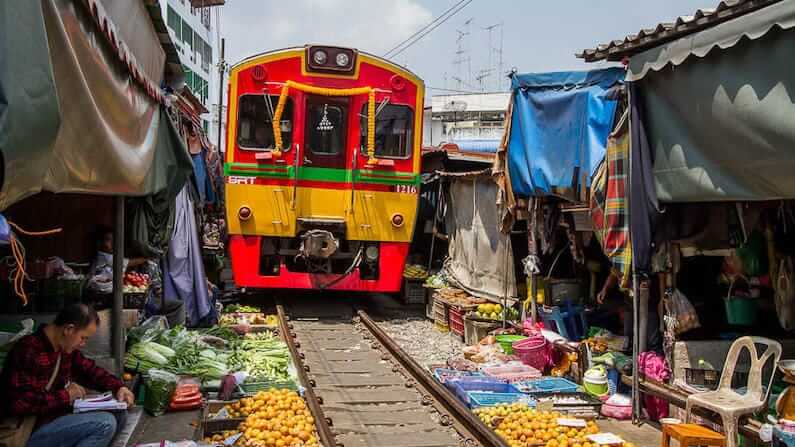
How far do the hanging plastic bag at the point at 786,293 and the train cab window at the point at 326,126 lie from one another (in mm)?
6761

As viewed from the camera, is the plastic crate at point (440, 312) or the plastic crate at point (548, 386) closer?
the plastic crate at point (548, 386)

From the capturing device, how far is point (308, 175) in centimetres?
1095

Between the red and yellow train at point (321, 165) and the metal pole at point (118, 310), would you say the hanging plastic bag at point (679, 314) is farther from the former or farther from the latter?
the red and yellow train at point (321, 165)

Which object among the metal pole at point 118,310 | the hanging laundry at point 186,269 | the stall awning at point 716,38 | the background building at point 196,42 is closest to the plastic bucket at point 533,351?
the stall awning at point 716,38

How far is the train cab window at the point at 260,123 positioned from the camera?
1093cm

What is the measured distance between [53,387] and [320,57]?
7587mm

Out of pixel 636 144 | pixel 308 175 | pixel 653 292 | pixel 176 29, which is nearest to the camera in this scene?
pixel 636 144

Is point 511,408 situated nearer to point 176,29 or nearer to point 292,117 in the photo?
point 292,117

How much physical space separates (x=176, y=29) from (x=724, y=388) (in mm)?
34577

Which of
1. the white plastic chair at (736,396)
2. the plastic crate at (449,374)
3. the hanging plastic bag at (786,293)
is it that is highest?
the hanging plastic bag at (786,293)

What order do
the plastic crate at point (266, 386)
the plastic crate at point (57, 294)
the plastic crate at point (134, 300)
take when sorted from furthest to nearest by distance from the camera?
the plastic crate at point (134, 300) → the plastic crate at point (266, 386) → the plastic crate at point (57, 294)

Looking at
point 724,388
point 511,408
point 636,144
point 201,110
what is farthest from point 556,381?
point 201,110

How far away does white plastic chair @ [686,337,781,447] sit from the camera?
16.4ft

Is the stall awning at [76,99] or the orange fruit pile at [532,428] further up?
the stall awning at [76,99]
